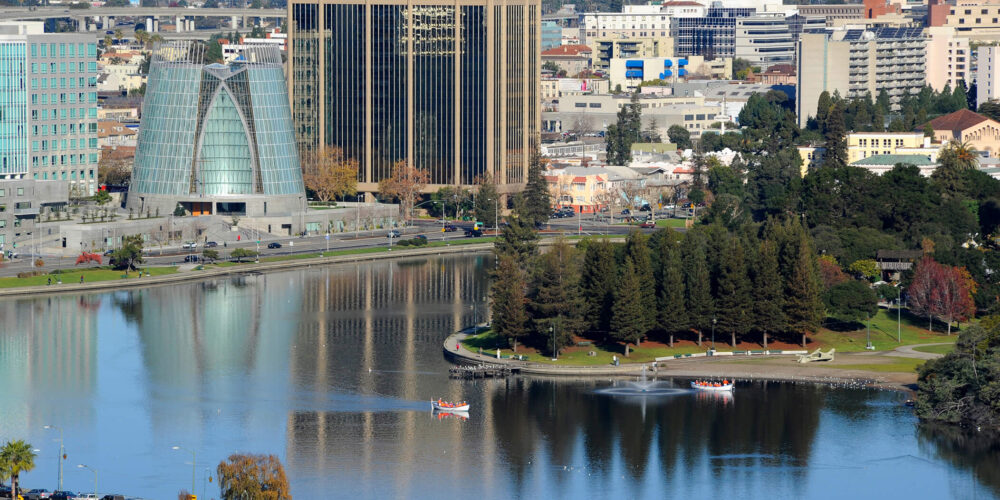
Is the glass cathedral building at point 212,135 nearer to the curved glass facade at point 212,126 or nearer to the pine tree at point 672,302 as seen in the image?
the curved glass facade at point 212,126

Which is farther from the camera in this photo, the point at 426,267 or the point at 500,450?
the point at 426,267

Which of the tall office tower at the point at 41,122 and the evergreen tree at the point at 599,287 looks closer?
the evergreen tree at the point at 599,287

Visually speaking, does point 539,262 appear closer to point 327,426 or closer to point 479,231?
point 327,426

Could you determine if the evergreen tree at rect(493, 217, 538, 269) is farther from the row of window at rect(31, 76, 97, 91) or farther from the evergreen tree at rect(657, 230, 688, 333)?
the row of window at rect(31, 76, 97, 91)

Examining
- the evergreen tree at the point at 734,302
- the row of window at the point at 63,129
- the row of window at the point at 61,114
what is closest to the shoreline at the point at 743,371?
the evergreen tree at the point at 734,302

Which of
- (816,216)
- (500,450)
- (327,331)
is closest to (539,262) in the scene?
(327,331)
